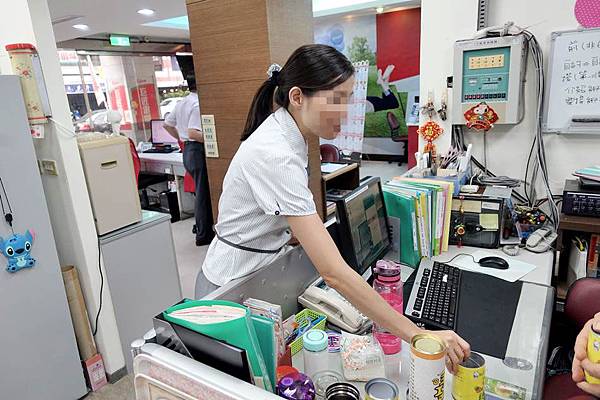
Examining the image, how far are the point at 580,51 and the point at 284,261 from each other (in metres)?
1.86

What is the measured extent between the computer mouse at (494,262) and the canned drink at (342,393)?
112cm

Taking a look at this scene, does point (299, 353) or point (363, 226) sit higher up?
point (363, 226)

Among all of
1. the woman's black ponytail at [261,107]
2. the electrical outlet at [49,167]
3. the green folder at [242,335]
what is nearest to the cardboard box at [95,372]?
the electrical outlet at [49,167]

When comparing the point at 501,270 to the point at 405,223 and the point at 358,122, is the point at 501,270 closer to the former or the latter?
the point at 405,223

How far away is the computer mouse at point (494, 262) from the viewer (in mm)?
1739

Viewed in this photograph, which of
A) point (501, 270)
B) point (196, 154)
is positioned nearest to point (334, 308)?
point (501, 270)

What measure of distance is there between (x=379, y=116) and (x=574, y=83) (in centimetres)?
597

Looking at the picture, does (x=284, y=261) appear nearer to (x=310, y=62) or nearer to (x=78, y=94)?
(x=310, y=62)

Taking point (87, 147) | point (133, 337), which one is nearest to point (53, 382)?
point (133, 337)

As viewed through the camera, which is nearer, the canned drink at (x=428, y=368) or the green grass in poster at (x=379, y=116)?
the canned drink at (x=428, y=368)

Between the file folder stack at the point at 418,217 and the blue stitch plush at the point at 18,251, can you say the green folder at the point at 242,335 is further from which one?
the blue stitch plush at the point at 18,251

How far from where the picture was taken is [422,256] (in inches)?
72.7

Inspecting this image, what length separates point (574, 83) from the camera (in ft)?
6.97

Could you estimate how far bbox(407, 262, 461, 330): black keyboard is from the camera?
53.2 inches
